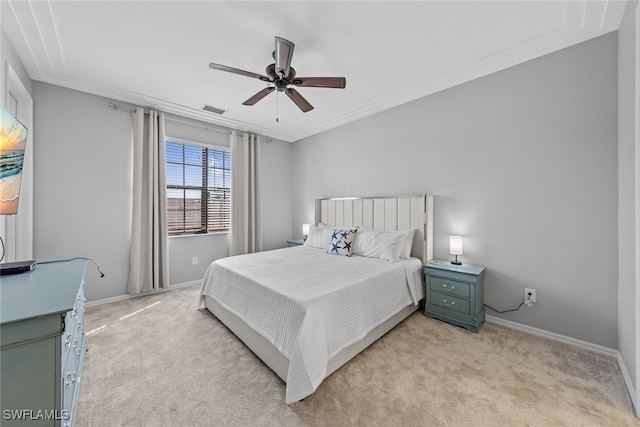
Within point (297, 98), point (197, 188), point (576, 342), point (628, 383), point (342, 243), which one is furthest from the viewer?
point (197, 188)

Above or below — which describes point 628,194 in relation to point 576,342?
above

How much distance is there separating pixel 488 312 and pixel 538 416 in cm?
134

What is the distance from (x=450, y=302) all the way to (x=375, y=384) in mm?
1344

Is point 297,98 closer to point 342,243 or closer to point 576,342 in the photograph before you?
point 342,243

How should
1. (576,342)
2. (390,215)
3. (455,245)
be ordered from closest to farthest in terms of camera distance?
1. (576,342)
2. (455,245)
3. (390,215)

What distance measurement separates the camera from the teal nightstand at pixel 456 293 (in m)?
2.46

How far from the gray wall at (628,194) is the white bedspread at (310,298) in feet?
4.97

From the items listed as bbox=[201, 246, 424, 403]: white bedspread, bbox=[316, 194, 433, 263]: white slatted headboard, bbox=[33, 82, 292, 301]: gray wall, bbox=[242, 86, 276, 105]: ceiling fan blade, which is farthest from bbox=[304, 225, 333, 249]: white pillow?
bbox=[33, 82, 292, 301]: gray wall

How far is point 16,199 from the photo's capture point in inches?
65.0

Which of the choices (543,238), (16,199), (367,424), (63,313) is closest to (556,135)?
(543,238)

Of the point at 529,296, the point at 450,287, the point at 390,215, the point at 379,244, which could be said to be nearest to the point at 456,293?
the point at 450,287

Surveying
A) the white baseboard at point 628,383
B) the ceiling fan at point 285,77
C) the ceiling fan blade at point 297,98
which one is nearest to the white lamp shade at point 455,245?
the white baseboard at point 628,383

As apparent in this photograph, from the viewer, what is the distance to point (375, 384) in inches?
68.5

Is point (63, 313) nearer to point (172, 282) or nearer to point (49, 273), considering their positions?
point (49, 273)
